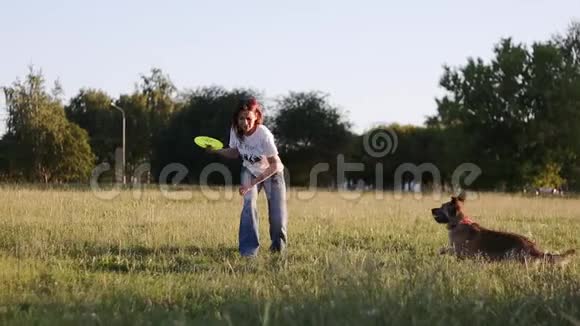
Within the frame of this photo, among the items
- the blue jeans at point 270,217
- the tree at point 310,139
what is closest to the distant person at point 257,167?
the blue jeans at point 270,217

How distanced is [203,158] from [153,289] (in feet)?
188

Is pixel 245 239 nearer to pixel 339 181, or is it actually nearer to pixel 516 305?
pixel 516 305

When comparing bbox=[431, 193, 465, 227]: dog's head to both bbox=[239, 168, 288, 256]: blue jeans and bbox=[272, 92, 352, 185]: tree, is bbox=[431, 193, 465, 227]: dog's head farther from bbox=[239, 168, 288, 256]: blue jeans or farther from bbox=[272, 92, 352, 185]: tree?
bbox=[272, 92, 352, 185]: tree

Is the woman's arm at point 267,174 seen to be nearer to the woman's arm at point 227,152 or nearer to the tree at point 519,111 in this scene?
the woman's arm at point 227,152

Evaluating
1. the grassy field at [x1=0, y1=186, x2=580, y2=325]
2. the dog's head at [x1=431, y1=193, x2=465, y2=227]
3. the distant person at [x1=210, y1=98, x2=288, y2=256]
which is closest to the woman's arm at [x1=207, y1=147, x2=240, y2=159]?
the distant person at [x1=210, y1=98, x2=288, y2=256]

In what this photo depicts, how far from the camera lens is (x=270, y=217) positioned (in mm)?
10531

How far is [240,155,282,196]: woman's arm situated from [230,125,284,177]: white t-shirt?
59mm

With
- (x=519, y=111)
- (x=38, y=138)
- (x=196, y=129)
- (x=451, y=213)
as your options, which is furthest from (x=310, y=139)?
(x=451, y=213)

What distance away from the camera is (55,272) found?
7.56 meters

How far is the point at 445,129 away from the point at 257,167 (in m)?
52.1

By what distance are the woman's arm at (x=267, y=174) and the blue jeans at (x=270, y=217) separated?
0.25ft

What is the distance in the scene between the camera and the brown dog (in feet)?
30.7

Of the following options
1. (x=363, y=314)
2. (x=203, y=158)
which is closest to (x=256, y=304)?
(x=363, y=314)

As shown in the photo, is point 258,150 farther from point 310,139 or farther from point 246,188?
point 310,139
